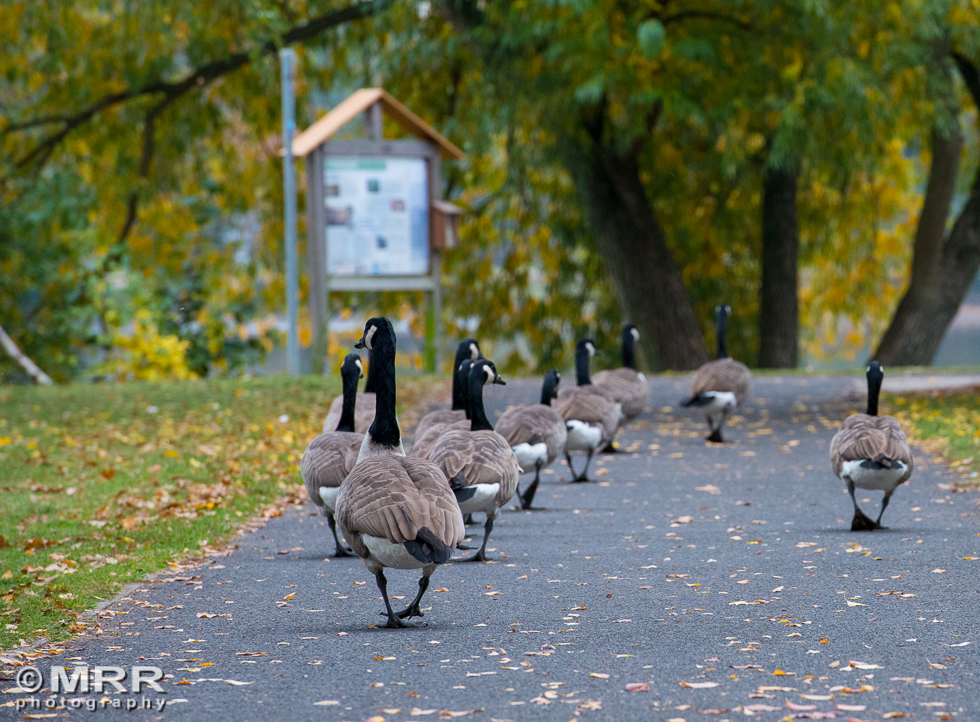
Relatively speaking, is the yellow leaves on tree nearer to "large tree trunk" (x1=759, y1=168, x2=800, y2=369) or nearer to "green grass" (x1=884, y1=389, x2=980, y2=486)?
"large tree trunk" (x1=759, y1=168, x2=800, y2=369)

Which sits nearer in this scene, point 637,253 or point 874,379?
point 874,379

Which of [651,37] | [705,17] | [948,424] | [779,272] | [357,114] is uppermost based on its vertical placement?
[705,17]

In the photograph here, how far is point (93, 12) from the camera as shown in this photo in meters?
22.1

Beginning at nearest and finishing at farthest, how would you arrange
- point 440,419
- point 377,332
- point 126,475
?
point 377,332 < point 440,419 < point 126,475

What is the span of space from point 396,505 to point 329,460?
178cm

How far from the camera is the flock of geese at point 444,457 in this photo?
575 centimetres

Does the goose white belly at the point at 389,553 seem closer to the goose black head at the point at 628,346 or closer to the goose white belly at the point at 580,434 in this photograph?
the goose white belly at the point at 580,434

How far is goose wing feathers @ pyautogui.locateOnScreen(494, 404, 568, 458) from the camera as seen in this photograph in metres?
9.10

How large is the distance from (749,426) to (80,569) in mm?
9454

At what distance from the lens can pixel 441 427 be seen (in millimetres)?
8812

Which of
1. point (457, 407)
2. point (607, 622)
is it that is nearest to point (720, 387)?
point (457, 407)

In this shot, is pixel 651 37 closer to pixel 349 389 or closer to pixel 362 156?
pixel 362 156

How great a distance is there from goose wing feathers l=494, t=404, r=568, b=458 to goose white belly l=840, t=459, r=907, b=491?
2.22m

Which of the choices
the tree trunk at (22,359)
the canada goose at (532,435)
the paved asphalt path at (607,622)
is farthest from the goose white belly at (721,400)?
the tree trunk at (22,359)
